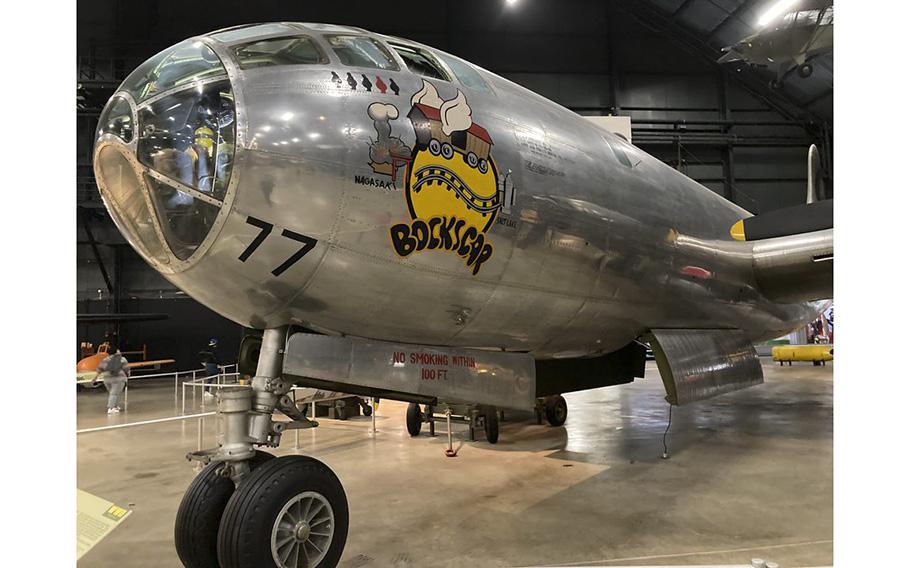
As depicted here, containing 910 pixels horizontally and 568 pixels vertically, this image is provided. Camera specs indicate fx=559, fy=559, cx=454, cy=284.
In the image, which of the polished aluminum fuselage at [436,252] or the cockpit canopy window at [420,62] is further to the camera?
the cockpit canopy window at [420,62]

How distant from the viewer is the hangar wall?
21.0m

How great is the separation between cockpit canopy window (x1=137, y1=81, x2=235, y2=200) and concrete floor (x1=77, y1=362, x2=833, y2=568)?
3117 mm

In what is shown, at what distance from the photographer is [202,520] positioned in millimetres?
3697

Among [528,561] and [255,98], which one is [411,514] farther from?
[255,98]

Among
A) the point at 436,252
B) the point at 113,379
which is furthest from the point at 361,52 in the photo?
the point at 113,379

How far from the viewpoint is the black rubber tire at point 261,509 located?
128 inches

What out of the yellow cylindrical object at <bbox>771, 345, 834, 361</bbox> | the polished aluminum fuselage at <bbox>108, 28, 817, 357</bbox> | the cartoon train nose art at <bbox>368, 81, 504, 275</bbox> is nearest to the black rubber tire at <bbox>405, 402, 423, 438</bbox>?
the polished aluminum fuselage at <bbox>108, 28, 817, 357</bbox>

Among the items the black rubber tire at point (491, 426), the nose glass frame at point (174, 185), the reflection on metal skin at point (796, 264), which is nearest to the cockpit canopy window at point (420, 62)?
the nose glass frame at point (174, 185)

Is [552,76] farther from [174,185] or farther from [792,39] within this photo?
[174,185]

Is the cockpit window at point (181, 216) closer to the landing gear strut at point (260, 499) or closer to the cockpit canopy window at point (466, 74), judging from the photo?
the landing gear strut at point (260, 499)

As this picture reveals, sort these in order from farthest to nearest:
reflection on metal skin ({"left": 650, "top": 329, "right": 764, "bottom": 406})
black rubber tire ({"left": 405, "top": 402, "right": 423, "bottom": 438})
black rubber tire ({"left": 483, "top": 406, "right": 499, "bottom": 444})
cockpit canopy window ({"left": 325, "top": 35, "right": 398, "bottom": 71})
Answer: black rubber tire ({"left": 405, "top": 402, "right": 423, "bottom": 438}) < black rubber tire ({"left": 483, "top": 406, "right": 499, "bottom": 444}) < reflection on metal skin ({"left": 650, "top": 329, "right": 764, "bottom": 406}) < cockpit canopy window ({"left": 325, "top": 35, "right": 398, "bottom": 71})

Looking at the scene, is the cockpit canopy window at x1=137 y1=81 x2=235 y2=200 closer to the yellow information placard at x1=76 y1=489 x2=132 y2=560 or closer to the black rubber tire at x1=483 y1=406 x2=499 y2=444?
the yellow information placard at x1=76 y1=489 x2=132 y2=560

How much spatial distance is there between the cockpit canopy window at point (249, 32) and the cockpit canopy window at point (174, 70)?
163 millimetres
